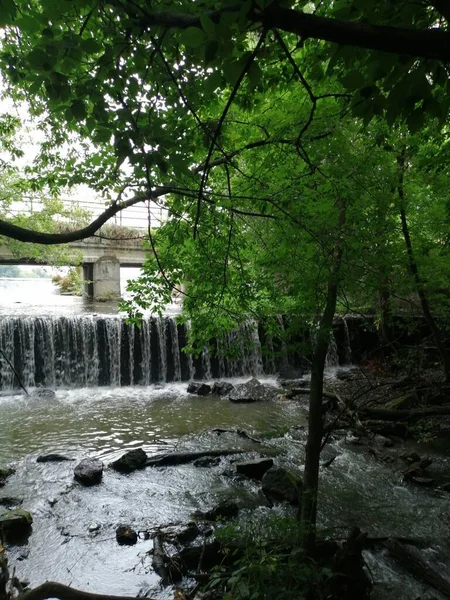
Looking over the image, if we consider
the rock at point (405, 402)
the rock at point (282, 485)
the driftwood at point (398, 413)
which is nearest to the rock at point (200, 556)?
the rock at point (282, 485)

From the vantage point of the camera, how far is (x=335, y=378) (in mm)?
13445

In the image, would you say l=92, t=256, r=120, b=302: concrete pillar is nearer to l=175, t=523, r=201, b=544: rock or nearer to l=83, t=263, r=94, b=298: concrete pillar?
l=83, t=263, r=94, b=298: concrete pillar

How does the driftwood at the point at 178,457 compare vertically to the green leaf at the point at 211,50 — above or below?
below

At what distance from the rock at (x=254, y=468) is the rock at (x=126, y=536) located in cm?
207

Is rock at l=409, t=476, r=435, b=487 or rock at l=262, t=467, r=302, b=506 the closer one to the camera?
rock at l=262, t=467, r=302, b=506

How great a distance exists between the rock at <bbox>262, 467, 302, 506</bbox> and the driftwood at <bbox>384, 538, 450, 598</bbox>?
1312 mm

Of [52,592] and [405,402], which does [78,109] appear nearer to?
[52,592]

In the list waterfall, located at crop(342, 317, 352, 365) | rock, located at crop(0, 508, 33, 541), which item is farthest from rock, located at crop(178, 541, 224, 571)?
waterfall, located at crop(342, 317, 352, 365)

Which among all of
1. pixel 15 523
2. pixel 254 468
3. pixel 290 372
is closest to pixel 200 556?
pixel 15 523

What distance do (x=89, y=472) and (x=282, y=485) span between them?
112 inches

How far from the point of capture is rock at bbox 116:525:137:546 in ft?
15.0

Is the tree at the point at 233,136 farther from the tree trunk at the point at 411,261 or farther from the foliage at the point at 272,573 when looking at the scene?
the tree trunk at the point at 411,261

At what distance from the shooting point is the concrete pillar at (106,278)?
2230cm

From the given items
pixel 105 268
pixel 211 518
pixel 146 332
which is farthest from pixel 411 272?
pixel 105 268
